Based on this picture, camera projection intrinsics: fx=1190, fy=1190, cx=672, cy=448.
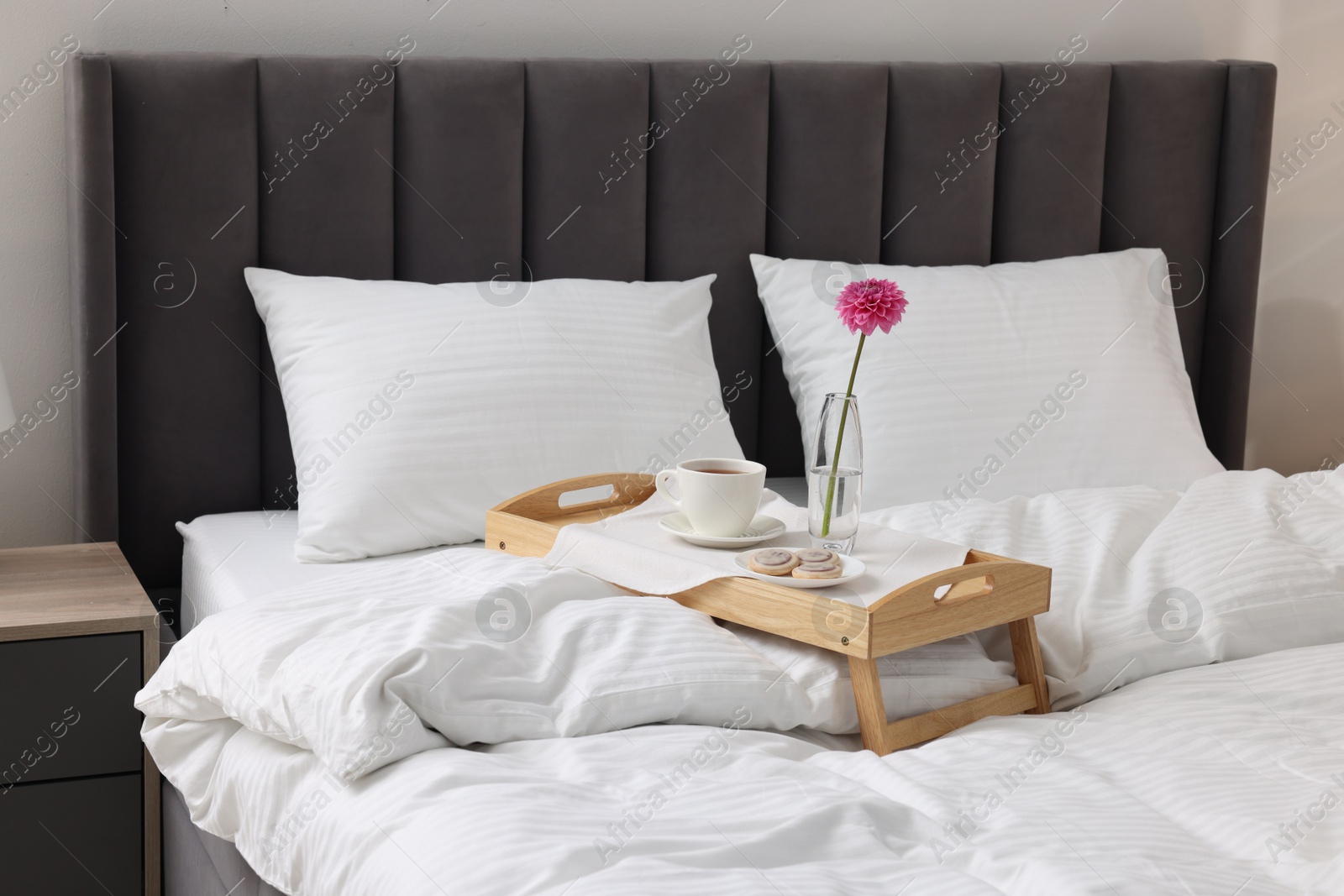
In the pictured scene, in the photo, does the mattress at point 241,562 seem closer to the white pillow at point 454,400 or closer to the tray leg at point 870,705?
the white pillow at point 454,400

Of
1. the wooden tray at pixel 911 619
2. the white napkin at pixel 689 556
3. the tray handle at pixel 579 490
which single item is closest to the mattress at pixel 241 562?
the tray handle at pixel 579 490

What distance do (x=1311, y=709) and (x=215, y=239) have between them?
160 centimetres

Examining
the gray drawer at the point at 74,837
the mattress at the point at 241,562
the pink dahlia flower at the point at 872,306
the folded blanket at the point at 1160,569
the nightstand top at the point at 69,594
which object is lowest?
the gray drawer at the point at 74,837

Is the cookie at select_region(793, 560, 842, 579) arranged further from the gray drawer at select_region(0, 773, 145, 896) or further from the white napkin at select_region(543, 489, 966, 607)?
the gray drawer at select_region(0, 773, 145, 896)

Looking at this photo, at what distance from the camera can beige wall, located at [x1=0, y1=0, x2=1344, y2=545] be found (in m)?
1.83

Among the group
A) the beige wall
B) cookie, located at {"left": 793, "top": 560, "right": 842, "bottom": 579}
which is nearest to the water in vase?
cookie, located at {"left": 793, "top": 560, "right": 842, "bottom": 579}

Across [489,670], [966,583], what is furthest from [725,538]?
[489,670]

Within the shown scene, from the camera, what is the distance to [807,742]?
44.5 inches

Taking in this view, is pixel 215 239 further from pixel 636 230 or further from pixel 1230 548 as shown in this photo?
pixel 1230 548

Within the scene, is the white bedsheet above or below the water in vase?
below

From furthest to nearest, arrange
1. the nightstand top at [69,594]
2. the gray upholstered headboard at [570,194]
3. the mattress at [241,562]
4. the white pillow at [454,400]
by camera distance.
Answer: the gray upholstered headboard at [570,194] → the white pillow at [454,400] → the mattress at [241,562] → the nightstand top at [69,594]

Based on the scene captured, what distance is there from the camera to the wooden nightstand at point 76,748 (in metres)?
1.42

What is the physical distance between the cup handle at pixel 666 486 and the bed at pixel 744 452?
21 centimetres

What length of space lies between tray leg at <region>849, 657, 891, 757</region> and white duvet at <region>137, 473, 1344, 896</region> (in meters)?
0.02
